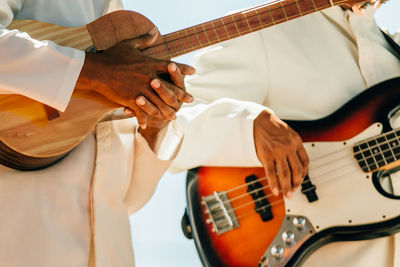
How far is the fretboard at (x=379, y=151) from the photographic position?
5.21 ft

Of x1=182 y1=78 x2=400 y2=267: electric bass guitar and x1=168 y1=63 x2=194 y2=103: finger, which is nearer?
x1=168 y1=63 x2=194 y2=103: finger

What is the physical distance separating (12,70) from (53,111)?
130mm

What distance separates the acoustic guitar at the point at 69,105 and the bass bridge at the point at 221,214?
544 mm

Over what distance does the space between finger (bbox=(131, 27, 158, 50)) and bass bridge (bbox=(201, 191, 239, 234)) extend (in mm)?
629

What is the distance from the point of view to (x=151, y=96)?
1026mm

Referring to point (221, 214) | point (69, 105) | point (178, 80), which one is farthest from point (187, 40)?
point (221, 214)

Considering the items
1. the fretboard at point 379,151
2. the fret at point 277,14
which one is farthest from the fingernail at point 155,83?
the fretboard at point 379,151

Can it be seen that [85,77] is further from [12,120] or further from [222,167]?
[222,167]

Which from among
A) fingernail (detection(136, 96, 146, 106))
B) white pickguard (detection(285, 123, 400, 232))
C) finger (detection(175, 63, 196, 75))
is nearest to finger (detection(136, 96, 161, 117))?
fingernail (detection(136, 96, 146, 106))

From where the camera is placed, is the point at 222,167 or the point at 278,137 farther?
the point at 222,167

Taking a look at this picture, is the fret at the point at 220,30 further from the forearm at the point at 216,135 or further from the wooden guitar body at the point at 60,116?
the forearm at the point at 216,135

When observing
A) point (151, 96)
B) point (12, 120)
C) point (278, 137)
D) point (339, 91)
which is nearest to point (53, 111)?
point (12, 120)

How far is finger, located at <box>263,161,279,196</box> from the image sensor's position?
1.52m

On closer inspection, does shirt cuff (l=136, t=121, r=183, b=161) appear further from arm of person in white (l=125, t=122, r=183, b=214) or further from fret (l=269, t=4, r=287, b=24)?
Answer: fret (l=269, t=4, r=287, b=24)
